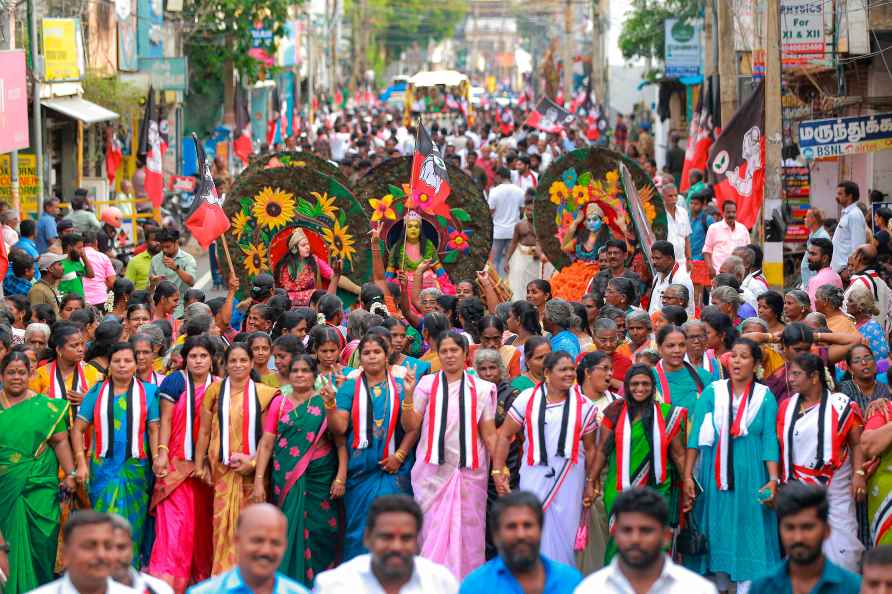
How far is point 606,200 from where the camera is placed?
50.2ft

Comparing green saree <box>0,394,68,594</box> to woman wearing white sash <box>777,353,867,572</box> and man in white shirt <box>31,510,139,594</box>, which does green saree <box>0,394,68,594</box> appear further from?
woman wearing white sash <box>777,353,867,572</box>

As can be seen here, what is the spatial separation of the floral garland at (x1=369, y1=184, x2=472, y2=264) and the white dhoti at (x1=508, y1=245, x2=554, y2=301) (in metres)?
1.99

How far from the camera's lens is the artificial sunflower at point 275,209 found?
45.1ft

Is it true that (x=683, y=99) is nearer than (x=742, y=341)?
No

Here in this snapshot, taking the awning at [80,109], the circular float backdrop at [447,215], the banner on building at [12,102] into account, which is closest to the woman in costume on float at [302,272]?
the circular float backdrop at [447,215]

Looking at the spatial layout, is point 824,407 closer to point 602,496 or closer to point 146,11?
point 602,496

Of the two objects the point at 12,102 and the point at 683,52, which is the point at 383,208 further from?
the point at 683,52

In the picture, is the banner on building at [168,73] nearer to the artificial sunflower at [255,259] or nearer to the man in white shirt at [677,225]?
the man in white shirt at [677,225]

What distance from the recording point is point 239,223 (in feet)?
45.3

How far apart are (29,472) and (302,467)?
1402 millimetres

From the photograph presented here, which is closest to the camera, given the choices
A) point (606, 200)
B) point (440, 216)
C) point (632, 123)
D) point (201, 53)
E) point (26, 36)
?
point (440, 216)

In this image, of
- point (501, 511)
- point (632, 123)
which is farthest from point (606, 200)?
point (632, 123)

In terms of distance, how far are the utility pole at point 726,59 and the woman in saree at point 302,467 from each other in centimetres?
1313

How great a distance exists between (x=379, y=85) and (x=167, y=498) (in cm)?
10948
